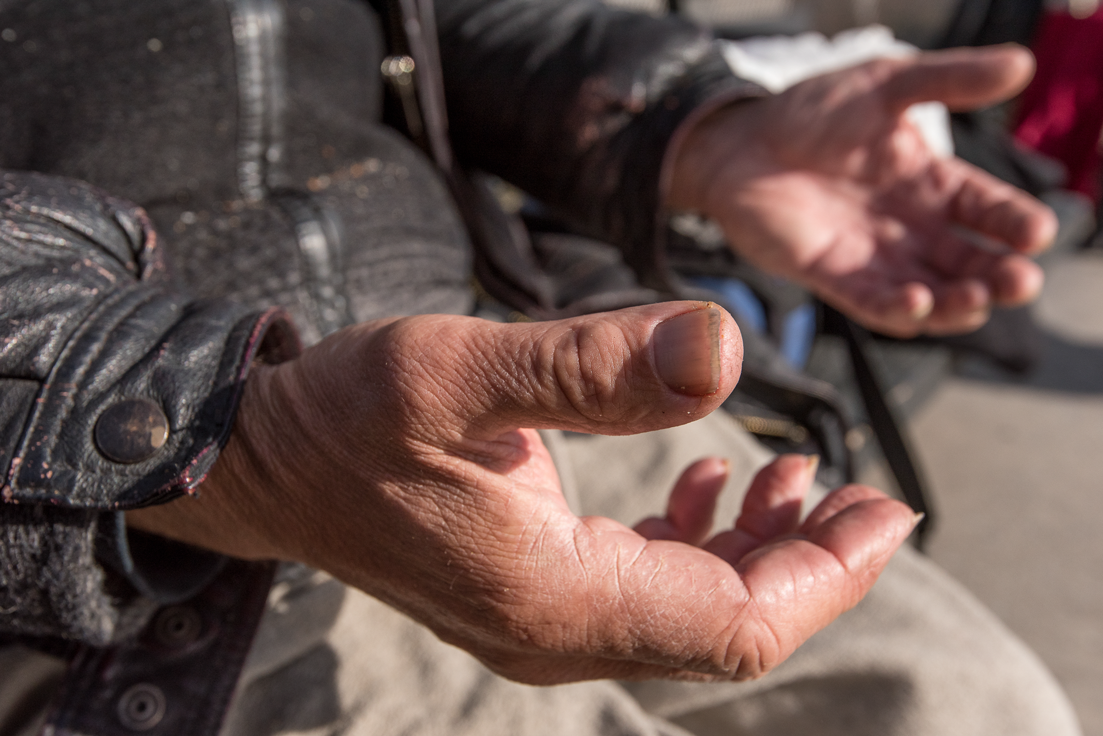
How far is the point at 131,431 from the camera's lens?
0.40 meters

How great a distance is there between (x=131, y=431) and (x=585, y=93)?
2.23ft

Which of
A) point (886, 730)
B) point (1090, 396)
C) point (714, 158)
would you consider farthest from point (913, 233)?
point (1090, 396)

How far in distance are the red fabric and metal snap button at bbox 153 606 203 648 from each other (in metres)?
2.42

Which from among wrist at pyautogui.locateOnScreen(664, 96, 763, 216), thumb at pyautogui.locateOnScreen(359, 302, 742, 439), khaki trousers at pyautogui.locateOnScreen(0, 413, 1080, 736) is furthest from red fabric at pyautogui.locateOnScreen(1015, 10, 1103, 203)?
thumb at pyautogui.locateOnScreen(359, 302, 742, 439)

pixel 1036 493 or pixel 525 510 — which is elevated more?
pixel 525 510

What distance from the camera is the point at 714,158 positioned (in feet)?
3.22

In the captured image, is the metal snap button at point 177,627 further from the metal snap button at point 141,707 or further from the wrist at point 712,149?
the wrist at point 712,149

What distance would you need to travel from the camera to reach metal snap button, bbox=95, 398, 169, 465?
1.29 feet

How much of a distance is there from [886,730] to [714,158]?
2.26ft

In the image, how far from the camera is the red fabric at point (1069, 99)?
1.98m

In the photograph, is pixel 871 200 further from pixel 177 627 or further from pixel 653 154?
pixel 177 627

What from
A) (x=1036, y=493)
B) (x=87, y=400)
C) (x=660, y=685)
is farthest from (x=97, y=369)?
(x=1036, y=493)

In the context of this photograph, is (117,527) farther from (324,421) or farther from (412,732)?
(412,732)

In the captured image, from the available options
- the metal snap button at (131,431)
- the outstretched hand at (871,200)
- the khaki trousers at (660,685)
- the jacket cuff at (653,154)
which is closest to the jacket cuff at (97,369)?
the metal snap button at (131,431)
